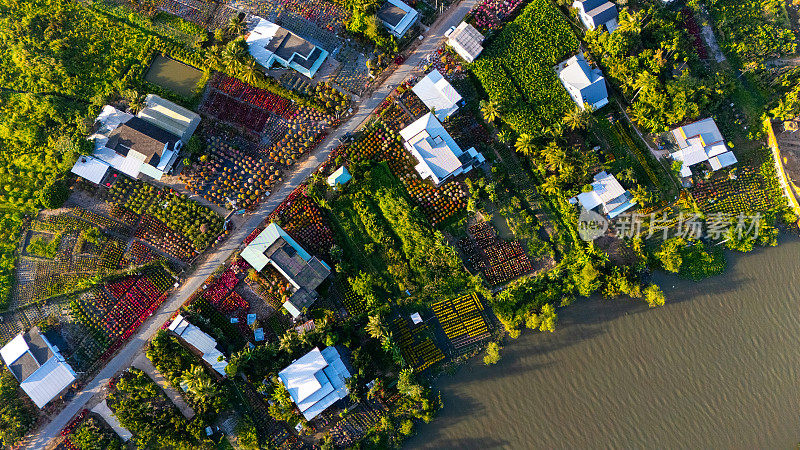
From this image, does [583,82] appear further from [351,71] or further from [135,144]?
[135,144]

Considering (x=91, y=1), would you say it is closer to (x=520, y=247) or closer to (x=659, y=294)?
(x=520, y=247)

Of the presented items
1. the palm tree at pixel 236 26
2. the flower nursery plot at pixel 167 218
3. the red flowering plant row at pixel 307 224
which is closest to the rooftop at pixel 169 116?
the flower nursery plot at pixel 167 218

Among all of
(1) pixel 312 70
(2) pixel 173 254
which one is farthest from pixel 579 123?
(2) pixel 173 254

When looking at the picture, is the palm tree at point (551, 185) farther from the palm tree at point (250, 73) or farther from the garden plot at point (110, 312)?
the garden plot at point (110, 312)

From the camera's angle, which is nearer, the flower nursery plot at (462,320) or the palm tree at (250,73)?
the flower nursery plot at (462,320)

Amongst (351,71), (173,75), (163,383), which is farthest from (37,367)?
(351,71)

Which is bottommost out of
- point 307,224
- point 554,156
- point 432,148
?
point 554,156

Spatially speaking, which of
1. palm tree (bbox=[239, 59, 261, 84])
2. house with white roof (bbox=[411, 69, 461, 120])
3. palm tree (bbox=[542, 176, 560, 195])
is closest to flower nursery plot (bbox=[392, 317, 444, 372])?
palm tree (bbox=[542, 176, 560, 195])
